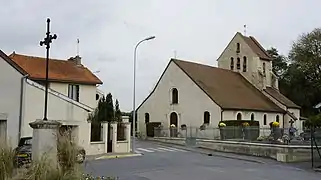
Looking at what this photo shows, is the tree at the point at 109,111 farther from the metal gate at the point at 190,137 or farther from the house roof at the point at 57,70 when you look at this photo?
the metal gate at the point at 190,137

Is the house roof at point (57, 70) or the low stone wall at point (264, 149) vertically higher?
the house roof at point (57, 70)

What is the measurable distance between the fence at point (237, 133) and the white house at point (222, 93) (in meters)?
3.72

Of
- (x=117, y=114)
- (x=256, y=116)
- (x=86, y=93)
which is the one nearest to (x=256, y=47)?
(x=256, y=116)

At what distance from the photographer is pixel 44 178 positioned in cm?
959

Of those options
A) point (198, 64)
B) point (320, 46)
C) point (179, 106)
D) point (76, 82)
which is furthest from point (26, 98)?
point (320, 46)

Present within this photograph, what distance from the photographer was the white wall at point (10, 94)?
91.2 ft

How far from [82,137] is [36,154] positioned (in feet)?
63.9

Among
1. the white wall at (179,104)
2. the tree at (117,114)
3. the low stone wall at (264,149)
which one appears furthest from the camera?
the white wall at (179,104)

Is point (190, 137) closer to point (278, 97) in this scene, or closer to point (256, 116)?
point (256, 116)

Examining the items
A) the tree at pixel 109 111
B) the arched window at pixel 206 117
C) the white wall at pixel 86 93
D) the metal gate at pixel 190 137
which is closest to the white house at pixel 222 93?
the arched window at pixel 206 117

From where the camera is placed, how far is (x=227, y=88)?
2213 inches

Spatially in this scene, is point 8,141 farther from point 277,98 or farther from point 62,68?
point 277,98

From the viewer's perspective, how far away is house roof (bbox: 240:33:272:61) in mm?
64275

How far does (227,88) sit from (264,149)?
23734 mm
